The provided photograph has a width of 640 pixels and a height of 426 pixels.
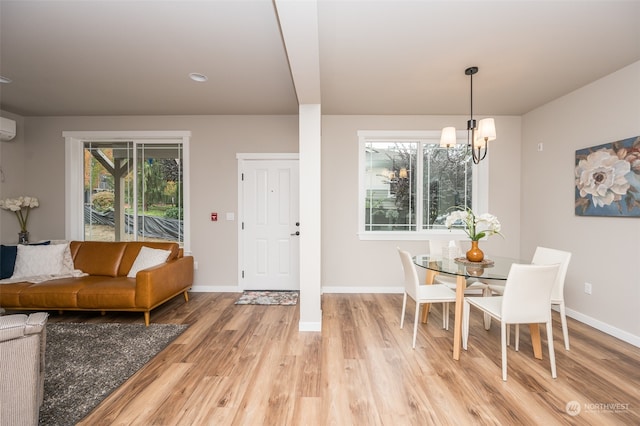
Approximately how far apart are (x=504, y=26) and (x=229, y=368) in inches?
132

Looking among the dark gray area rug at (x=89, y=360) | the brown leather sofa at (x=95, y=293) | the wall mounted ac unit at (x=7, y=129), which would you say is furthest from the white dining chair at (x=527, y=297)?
the wall mounted ac unit at (x=7, y=129)

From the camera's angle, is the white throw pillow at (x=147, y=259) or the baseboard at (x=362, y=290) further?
the baseboard at (x=362, y=290)

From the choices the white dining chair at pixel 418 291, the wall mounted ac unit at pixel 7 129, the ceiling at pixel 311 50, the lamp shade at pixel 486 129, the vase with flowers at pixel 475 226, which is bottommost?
the white dining chair at pixel 418 291

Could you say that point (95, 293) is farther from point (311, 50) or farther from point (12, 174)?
point (311, 50)

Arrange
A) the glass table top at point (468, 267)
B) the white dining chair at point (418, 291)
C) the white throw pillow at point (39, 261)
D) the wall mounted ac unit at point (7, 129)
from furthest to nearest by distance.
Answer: the wall mounted ac unit at point (7, 129)
the white throw pillow at point (39, 261)
the white dining chair at point (418, 291)
the glass table top at point (468, 267)

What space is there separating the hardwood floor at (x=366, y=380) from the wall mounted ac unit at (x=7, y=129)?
12.1 feet

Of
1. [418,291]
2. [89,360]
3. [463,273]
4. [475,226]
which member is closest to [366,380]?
[418,291]

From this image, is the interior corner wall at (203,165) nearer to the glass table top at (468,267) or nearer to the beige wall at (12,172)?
the beige wall at (12,172)

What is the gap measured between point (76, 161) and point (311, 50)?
432 cm

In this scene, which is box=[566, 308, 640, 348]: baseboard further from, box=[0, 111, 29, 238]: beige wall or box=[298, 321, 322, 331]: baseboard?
box=[0, 111, 29, 238]: beige wall

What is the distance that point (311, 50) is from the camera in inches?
70.6

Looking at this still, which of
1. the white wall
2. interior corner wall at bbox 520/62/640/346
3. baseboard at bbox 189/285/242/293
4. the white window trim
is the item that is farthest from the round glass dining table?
the white window trim

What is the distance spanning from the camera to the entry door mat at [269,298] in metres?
3.50

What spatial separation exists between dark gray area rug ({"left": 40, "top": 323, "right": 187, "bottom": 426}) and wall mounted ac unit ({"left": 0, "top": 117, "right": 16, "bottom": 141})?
2740 mm
